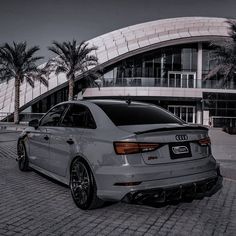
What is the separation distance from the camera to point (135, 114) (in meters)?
4.67

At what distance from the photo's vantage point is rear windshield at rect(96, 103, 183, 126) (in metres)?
4.37

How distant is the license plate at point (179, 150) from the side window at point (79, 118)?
1133mm

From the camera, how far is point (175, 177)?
389 centimetres

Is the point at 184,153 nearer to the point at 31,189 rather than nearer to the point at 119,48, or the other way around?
the point at 31,189

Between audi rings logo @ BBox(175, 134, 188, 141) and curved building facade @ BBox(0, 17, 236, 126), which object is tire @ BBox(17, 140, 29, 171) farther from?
curved building facade @ BBox(0, 17, 236, 126)

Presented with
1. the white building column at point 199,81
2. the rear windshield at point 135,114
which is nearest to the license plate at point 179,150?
the rear windshield at point 135,114

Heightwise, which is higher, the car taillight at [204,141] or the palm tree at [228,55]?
the palm tree at [228,55]

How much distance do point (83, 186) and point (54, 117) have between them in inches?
68.2

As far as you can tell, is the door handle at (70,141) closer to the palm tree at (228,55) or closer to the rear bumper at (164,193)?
Result: the rear bumper at (164,193)

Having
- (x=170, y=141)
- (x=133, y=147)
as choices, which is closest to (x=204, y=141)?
(x=170, y=141)

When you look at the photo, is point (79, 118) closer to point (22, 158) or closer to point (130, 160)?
point (130, 160)

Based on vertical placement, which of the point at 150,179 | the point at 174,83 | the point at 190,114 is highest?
the point at 174,83

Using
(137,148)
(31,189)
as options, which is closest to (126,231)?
(137,148)

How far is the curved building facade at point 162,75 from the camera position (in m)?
38.3
